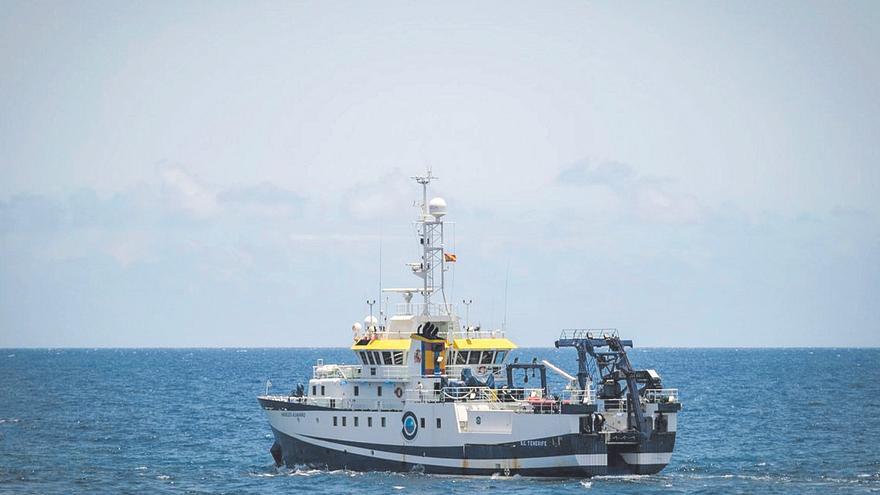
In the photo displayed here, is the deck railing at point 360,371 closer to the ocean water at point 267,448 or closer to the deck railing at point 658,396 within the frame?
the ocean water at point 267,448

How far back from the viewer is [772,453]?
61500 millimetres

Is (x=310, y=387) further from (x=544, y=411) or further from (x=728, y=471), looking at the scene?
(x=728, y=471)

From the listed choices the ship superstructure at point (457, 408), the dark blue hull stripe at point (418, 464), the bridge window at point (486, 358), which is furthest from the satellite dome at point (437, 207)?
the dark blue hull stripe at point (418, 464)

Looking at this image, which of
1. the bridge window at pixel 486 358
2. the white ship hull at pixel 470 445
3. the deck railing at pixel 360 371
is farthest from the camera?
the bridge window at pixel 486 358

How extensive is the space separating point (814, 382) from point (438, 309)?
94627 millimetres

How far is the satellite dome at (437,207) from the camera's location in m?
51.5

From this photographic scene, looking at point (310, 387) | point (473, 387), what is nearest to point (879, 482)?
point (473, 387)

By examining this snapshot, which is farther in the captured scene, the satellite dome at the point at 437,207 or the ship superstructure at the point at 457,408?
the satellite dome at the point at 437,207

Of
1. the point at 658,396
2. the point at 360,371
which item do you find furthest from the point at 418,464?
the point at 658,396

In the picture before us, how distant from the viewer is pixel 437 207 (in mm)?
51531

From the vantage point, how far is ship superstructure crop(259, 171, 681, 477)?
Result: 4597 cm

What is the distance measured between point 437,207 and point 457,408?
339 inches

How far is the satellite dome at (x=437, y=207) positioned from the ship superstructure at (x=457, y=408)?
0.04 metres

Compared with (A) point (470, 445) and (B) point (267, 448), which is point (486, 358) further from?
(B) point (267, 448)
